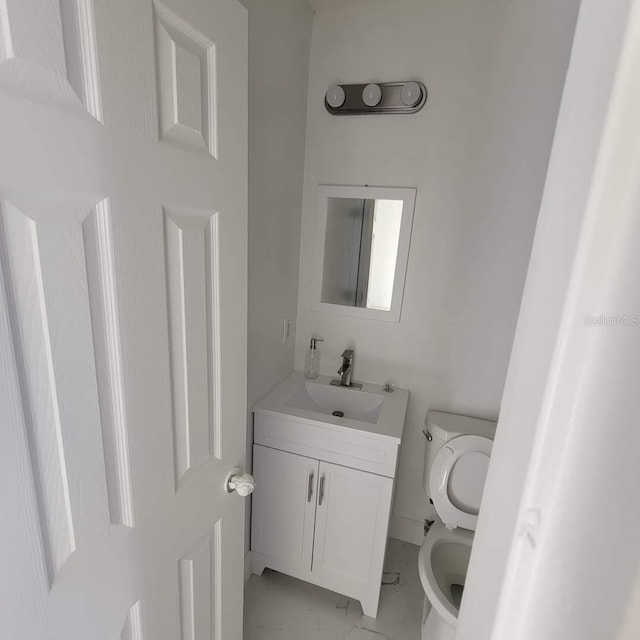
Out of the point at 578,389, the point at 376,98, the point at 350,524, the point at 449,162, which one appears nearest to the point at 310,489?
the point at 350,524

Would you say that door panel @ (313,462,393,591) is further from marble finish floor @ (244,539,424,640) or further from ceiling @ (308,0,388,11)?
ceiling @ (308,0,388,11)

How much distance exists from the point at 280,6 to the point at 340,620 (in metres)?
2.44

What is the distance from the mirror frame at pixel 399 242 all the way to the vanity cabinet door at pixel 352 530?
0.72m

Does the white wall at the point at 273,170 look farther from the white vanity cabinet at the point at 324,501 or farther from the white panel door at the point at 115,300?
the white panel door at the point at 115,300

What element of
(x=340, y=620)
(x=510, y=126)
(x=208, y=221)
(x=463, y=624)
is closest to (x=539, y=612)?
(x=463, y=624)

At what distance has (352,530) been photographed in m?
1.51

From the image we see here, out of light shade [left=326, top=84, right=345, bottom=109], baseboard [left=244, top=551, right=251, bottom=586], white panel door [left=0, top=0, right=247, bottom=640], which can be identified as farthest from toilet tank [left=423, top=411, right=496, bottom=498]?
light shade [left=326, top=84, right=345, bottom=109]

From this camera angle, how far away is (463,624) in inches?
24.0

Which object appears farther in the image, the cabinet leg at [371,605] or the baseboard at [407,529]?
the baseboard at [407,529]

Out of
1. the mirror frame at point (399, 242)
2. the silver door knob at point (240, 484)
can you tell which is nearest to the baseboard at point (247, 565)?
the silver door knob at point (240, 484)

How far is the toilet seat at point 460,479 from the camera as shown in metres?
1.47

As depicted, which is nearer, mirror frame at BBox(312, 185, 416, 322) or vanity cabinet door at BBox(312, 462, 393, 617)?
vanity cabinet door at BBox(312, 462, 393, 617)

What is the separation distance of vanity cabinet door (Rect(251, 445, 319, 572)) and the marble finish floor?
13 cm

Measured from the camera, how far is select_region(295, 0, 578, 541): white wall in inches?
55.5
